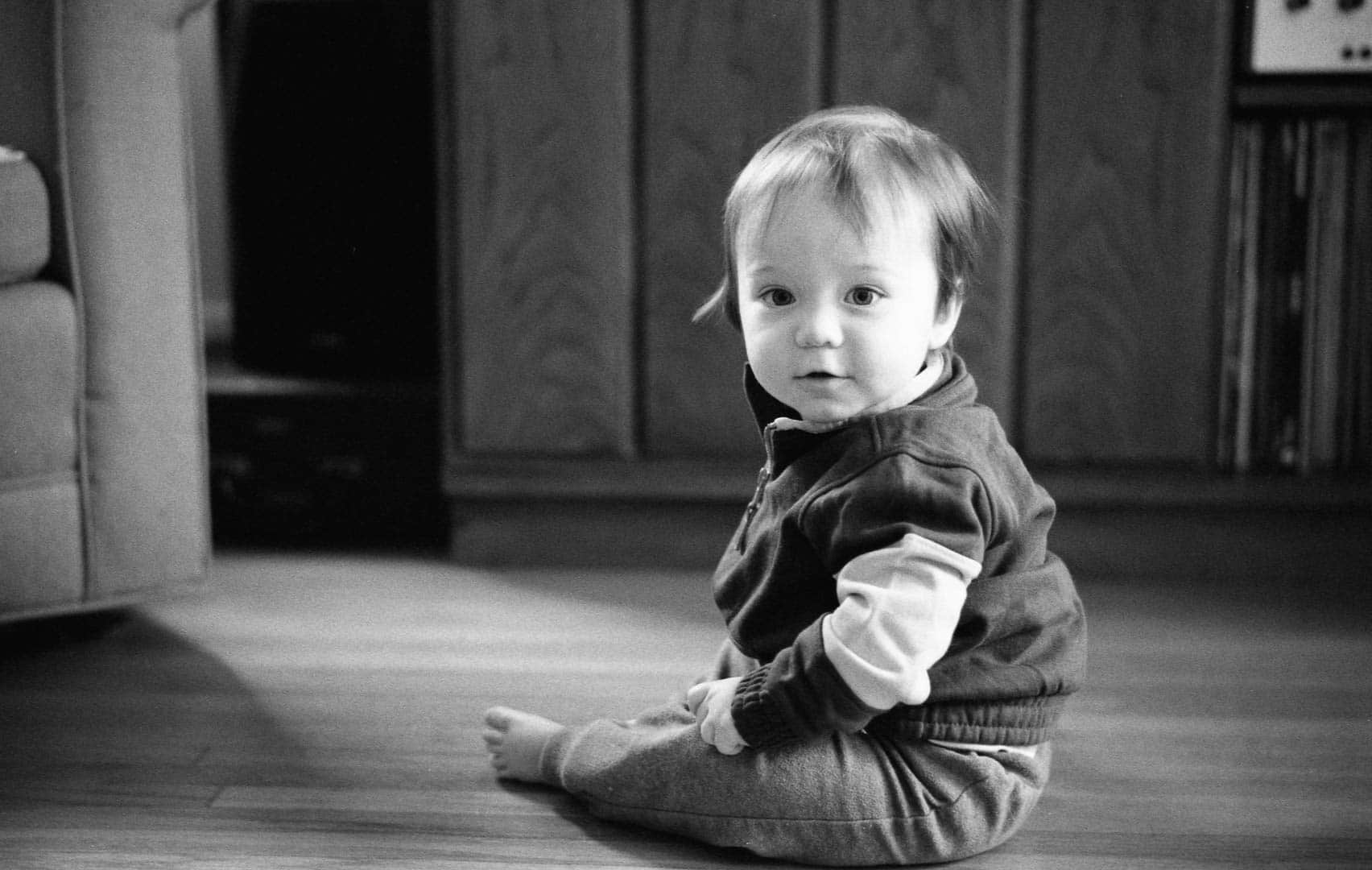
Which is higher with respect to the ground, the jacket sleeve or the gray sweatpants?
the jacket sleeve

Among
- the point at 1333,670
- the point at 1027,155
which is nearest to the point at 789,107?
the point at 1027,155

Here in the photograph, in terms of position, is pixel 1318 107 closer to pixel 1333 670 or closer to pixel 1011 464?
pixel 1333 670

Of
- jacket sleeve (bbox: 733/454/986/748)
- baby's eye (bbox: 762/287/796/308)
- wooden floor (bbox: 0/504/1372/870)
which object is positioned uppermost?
baby's eye (bbox: 762/287/796/308)

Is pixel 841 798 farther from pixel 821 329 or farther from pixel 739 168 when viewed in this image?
pixel 739 168

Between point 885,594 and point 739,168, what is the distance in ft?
2.72

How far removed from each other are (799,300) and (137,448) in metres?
0.75

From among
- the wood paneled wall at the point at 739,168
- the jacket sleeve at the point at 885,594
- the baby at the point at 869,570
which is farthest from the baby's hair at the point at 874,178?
the wood paneled wall at the point at 739,168

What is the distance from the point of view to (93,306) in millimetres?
1432

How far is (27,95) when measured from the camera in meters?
1.41

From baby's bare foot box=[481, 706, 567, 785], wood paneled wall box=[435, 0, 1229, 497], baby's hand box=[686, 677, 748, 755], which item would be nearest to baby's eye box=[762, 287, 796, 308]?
baby's hand box=[686, 677, 748, 755]

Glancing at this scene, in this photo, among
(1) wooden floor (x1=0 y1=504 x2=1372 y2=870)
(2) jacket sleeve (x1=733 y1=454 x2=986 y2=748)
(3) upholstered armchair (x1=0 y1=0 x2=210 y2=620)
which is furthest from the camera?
(3) upholstered armchair (x1=0 y1=0 x2=210 y2=620)

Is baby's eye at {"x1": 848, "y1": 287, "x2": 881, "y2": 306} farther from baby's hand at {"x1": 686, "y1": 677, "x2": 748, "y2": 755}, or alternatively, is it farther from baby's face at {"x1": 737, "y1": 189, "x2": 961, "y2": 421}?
baby's hand at {"x1": 686, "y1": 677, "x2": 748, "y2": 755}

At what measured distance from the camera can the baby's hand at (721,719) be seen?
103 cm

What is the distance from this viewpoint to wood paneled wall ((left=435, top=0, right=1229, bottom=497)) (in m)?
1.65
